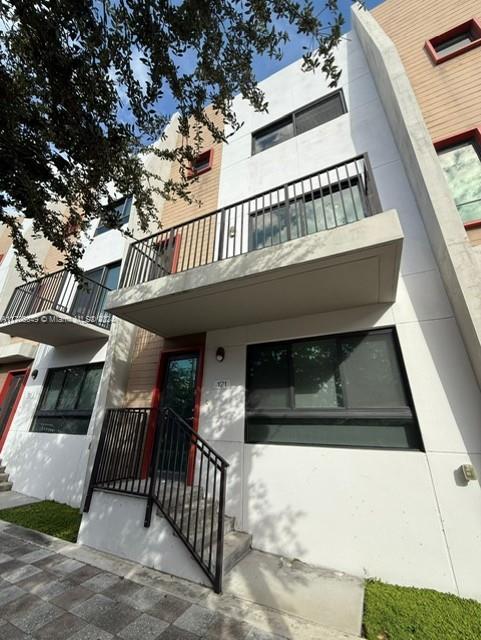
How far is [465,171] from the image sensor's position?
13.9ft

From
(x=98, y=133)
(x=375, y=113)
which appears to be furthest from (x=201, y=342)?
(x=375, y=113)

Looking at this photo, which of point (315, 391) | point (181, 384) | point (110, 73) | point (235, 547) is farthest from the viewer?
point (181, 384)

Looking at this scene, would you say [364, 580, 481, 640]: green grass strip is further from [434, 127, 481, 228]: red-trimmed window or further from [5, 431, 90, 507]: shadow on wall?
[5, 431, 90, 507]: shadow on wall

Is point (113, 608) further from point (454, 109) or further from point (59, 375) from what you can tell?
point (454, 109)

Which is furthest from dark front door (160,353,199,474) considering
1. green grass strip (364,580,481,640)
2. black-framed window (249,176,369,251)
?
green grass strip (364,580,481,640)

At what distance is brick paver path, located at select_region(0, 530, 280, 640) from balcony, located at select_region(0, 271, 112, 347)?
4303mm

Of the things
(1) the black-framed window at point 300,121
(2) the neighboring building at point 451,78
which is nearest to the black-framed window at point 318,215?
(2) the neighboring building at point 451,78

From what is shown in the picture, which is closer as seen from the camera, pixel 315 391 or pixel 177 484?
pixel 177 484

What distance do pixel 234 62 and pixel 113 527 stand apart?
610cm

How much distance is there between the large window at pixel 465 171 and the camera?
13.2 ft

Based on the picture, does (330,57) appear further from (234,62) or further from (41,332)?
(41,332)

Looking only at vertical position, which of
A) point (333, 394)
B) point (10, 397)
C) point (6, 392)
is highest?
point (6, 392)

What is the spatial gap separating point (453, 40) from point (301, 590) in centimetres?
963

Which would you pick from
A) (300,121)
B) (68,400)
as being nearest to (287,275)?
(300,121)
